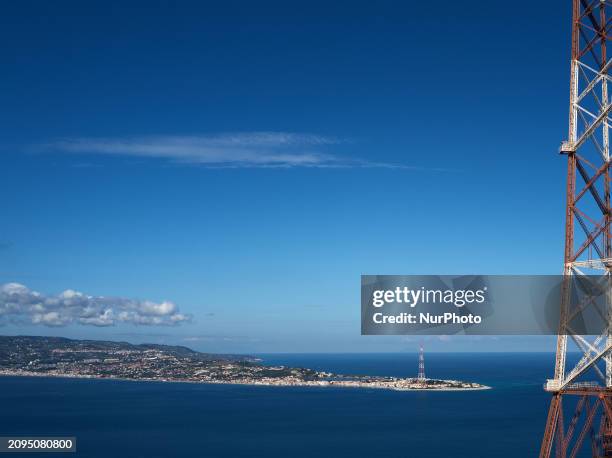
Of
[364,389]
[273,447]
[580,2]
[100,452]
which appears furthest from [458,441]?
[364,389]

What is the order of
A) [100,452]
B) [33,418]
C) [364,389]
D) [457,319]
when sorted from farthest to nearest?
[364,389] → [33,418] → [100,452] → [457,319]

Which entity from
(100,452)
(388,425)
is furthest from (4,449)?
(388,425)

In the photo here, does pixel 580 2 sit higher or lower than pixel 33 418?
higher

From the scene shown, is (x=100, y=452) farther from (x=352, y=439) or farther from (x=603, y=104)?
(x=603, y=104)

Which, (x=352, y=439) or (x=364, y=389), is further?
(x=364, y=389)

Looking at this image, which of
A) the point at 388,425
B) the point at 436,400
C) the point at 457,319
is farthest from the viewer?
the point at 436,400

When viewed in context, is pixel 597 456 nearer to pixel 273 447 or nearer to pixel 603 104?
pixel 603 104

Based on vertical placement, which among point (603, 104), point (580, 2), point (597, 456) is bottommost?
point (597, 456)
